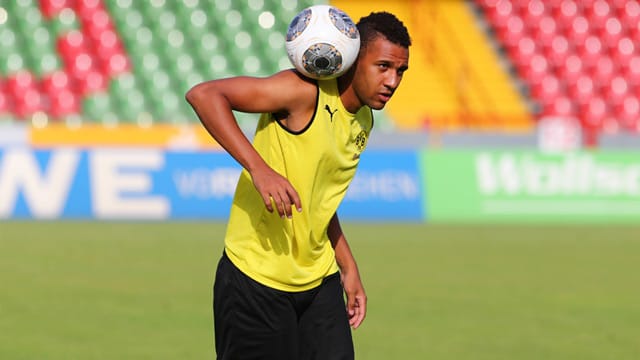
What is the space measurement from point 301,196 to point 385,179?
13.4 meters

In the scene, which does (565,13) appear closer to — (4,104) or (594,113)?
(594,113)

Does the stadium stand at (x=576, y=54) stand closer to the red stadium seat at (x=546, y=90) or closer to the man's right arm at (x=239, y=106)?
the red stadium seat at (x=546, y=90)

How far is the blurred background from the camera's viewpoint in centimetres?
830

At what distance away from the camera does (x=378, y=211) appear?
56.6 feet

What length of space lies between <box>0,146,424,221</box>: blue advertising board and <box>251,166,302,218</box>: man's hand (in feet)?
42.5

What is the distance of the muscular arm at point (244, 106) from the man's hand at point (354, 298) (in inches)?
33.2

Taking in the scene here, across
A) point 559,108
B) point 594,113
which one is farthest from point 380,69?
point 594,113

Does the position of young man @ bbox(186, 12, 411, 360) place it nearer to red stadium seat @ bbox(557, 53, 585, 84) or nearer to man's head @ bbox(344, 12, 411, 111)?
man's head @ bbox(344, 12, 411, 111)

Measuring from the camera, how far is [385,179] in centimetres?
1723

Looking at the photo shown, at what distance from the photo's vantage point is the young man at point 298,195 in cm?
378

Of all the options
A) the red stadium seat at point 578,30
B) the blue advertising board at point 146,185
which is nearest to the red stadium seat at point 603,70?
the red stadium seat at point 578,30

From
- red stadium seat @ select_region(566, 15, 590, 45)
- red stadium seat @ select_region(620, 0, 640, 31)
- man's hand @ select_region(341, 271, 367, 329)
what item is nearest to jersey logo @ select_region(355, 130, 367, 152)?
A: man's hand @ select_region(341, 271, 367, 329)

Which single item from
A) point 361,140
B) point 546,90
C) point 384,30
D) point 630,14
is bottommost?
point 546,90

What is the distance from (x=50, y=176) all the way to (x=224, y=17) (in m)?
8.83
